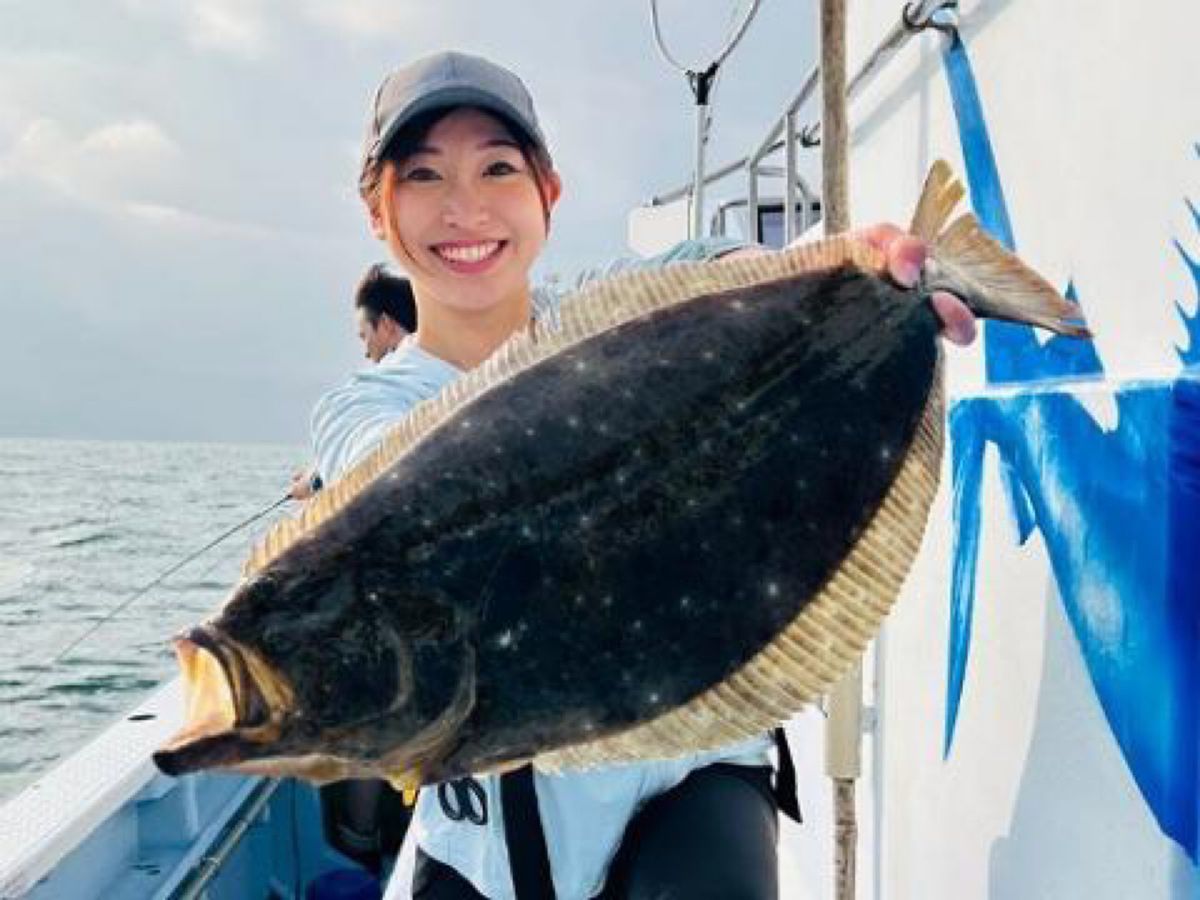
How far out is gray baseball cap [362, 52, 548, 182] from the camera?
1814 millimetres

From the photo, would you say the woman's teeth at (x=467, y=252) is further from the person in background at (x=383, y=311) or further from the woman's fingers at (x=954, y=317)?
the person in background at (x=383, y=311)

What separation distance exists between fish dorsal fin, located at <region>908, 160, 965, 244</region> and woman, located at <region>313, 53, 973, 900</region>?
565 millimetres

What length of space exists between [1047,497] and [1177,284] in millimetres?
456

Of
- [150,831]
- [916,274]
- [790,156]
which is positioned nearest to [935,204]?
Result: [916,274]

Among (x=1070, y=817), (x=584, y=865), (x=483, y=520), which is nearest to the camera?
(x=483, y=520)

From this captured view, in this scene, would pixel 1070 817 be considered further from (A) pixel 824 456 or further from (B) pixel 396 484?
(B) pixel 396 484

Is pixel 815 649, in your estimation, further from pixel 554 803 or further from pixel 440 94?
pixel 440 94

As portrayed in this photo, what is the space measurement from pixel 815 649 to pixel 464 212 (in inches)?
40.4

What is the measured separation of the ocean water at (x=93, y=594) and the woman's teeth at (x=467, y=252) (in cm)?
70

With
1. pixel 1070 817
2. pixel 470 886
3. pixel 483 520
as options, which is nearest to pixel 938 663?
pixel 1070 817

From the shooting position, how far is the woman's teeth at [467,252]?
198 centimetres

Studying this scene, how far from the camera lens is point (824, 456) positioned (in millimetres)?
1335

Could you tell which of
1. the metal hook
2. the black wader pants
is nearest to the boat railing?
the metal hook

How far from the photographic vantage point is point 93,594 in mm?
14547
